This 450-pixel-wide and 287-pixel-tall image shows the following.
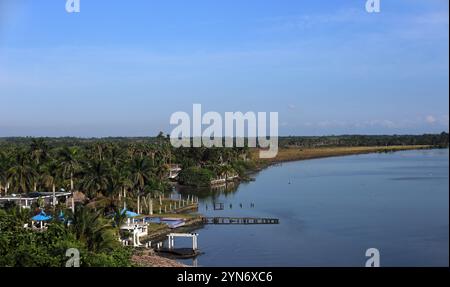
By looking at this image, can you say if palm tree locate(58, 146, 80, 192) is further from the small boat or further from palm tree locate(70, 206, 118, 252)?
palm tree locate(70, 206, 118, 252)

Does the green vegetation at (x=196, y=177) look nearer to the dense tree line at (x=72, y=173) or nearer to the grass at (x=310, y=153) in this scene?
the dense tree line at (x=72, y=173)

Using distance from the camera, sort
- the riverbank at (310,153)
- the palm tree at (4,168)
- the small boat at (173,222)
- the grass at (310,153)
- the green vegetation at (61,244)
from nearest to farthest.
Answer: the green vegetation at (61,244), the small boat at (173,222), the palm tree at (4,168), the riverbank at (310,153), the grass at (310,153)

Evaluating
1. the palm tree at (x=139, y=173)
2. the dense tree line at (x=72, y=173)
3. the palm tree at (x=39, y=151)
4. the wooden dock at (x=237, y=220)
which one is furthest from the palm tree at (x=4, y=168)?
the wooden dock at (x=237, y=220)

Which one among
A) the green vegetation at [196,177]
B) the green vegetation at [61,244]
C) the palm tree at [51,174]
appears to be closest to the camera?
the green vegetation at [61,244]

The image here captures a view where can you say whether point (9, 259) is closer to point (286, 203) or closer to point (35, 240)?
point (35, 240)

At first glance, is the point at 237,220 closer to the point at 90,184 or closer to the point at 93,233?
the point at 90,184

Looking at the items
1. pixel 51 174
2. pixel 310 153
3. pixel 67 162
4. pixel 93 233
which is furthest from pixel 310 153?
pixel 93 233
